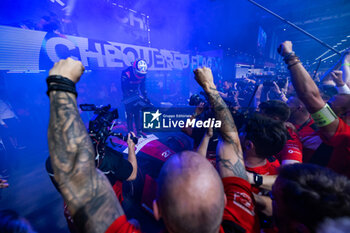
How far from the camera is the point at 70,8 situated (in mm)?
7633

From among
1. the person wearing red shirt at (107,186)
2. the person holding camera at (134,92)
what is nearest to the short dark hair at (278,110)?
the person wearing red shirt at (107,186)

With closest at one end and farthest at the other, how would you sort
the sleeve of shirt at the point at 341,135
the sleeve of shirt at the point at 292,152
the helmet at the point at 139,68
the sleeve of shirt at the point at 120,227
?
the sleeve of shirt at the point at 120,227 < the sleeve of shirt at the point at 341,135 < the sleeve of shirt at the point at 292,152 < the helmet at the point at 139,68

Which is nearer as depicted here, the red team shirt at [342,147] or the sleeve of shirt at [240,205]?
the sleeve of shirt at [240,205]

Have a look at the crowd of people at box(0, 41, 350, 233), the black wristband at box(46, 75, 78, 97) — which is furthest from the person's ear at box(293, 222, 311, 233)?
the black wristband at box(46, 75, 78, 97)

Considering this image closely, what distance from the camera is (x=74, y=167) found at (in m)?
0.81

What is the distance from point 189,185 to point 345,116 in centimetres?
251

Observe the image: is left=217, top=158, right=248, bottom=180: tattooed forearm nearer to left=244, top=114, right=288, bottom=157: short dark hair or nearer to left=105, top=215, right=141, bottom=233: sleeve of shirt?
left=244, top=114, right=288, bottom=157: short dark hair

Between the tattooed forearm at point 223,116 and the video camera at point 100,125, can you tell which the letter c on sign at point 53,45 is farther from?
the tattooed forearm at point 223,116

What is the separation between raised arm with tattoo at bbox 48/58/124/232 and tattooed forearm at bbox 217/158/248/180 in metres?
1.00

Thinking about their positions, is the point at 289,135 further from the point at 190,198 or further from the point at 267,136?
the point at 190,198

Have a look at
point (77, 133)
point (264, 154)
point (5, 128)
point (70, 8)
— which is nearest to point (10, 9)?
point (70, 8)

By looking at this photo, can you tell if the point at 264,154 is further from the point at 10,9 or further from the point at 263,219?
the point at 10,9

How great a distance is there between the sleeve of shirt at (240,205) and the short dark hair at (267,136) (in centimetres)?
59

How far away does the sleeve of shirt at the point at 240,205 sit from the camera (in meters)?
0.96
